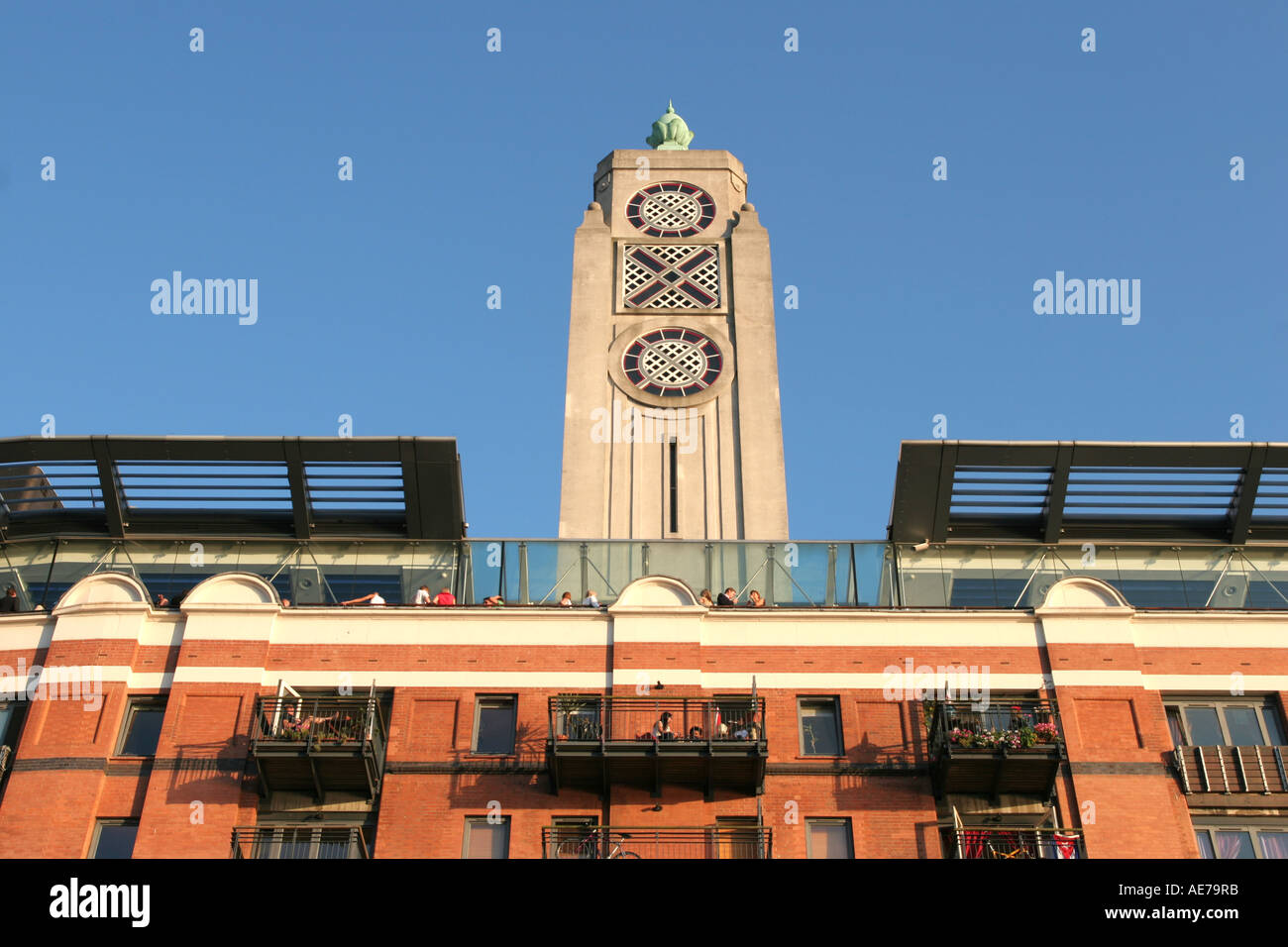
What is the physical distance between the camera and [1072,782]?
29.6 metres

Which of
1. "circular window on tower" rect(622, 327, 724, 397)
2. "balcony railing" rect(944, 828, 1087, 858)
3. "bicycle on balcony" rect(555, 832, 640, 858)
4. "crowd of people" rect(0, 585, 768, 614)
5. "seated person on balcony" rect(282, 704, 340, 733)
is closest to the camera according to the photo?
"balcony railing" rect(944, 828, 1087, 858)

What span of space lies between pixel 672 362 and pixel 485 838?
24399 mm

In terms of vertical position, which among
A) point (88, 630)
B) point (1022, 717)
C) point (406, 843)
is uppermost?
point (88, 630)

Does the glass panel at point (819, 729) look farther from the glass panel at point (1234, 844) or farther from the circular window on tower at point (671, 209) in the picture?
the circular window on tower at point (671, 209)

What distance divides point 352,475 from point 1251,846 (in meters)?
19.7

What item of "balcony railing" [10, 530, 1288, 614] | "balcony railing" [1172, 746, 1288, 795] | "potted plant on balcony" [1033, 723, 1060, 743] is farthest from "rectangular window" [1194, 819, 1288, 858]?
"balcony railing" [10, 530, 1288, 614]

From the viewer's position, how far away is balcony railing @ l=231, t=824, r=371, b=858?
2864 cm

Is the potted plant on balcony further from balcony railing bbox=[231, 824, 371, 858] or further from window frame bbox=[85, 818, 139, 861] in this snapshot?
window frame bbox=[85, 818, 139, 861]

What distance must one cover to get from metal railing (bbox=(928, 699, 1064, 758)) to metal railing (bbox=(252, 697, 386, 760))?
31.9ft

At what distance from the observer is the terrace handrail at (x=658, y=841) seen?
28.7 meters

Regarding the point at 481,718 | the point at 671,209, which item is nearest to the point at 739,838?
the point at 481,718
